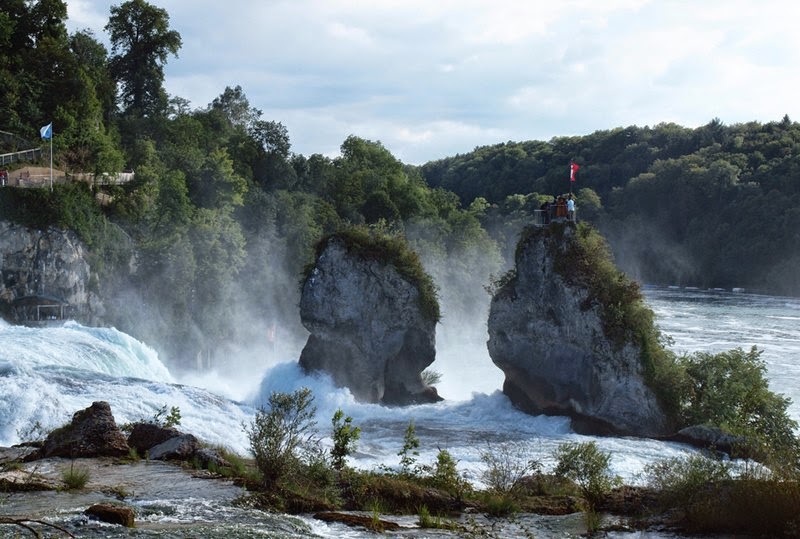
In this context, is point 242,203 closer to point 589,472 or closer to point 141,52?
point 141,52

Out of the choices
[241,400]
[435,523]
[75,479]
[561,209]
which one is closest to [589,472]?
[435,523]

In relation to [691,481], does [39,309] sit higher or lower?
higher

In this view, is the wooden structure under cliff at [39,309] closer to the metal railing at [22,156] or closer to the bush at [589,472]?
the metal railing at [22,156]

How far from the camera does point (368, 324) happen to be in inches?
1394

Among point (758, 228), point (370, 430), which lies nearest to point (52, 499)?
point (370, 430)

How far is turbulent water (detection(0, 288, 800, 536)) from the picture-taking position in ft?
73.4

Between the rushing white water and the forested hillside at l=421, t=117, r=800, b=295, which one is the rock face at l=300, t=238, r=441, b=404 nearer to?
the rushing white water

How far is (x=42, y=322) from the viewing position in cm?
4188

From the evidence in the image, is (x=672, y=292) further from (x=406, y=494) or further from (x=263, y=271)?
(x=406, y=494)

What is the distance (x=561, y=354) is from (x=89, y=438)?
64.4ft

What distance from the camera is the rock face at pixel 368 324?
116 feet

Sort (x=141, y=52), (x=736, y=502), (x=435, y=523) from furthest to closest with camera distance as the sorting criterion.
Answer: (x=141, y=52)
(x=435, y=523)
(x=736, y=502)

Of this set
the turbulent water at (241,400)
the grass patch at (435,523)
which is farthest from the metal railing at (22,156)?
the grass patch at (435,523)

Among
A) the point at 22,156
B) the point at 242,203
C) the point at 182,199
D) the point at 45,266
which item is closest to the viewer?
the point at 45,266
